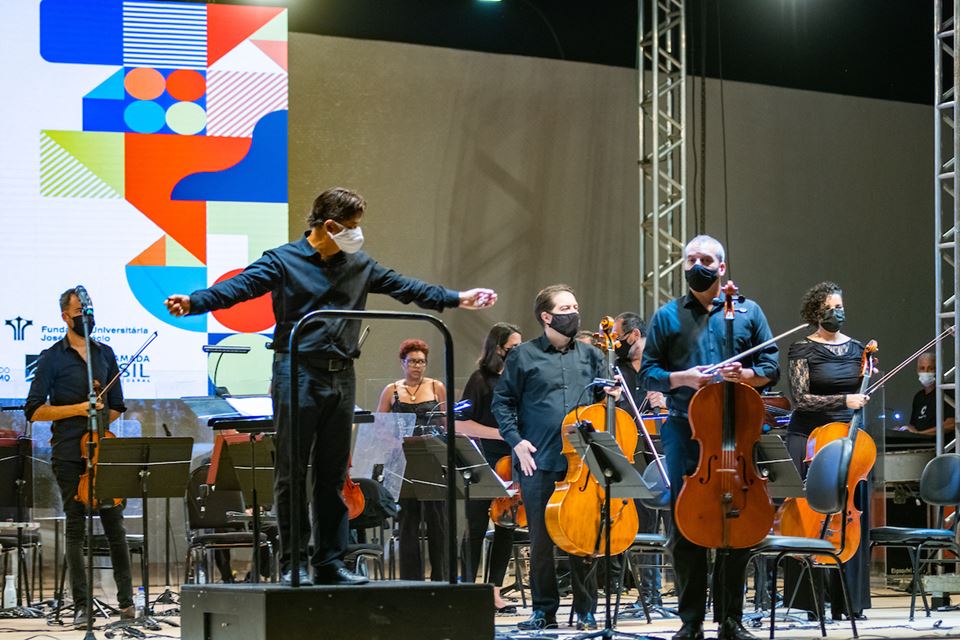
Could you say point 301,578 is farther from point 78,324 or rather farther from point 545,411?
point 78,324

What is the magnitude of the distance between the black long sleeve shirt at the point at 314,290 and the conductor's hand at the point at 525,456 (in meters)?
1.43

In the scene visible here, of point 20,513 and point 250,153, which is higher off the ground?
point 250,153

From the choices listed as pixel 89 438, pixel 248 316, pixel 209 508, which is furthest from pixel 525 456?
pixel 248 316

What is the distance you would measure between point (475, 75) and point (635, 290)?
2.36 meters

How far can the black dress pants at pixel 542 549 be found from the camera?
19.7 ft

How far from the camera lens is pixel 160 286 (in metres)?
9.08

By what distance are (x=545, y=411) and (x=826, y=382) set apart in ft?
4.85

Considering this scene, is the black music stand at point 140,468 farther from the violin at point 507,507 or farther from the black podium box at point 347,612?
the black podium box at point 347,612

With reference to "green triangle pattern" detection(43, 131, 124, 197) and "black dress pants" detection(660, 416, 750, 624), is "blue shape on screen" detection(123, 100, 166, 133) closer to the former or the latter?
"green triangle pattern" detection(43, 131, 124, 197)

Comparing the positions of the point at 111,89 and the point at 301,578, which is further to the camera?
the point at 111,89

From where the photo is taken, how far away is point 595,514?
575 centimetres

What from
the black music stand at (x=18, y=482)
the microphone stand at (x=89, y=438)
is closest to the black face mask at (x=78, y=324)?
the microphone stand at (x=89, y=438)

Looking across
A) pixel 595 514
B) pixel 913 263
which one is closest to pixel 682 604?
pixel 595 514

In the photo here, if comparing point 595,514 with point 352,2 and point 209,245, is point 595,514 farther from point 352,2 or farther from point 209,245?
point 352,2
